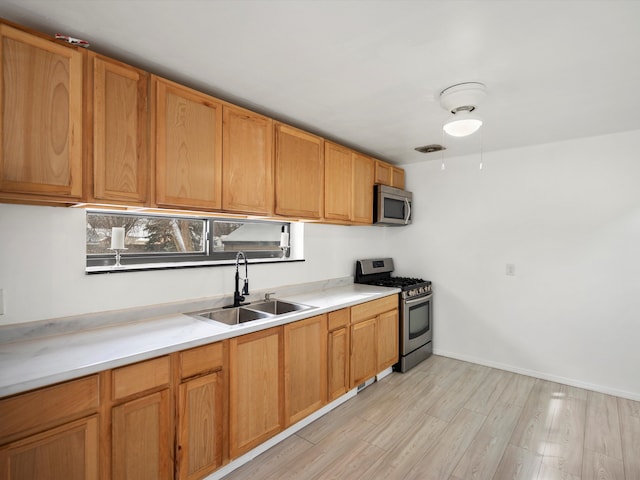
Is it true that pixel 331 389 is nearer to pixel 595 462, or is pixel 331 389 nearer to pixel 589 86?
pixel 595 462

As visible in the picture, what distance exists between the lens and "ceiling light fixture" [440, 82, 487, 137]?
200 cm

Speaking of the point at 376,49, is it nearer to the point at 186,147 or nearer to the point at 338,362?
the point at 186,147

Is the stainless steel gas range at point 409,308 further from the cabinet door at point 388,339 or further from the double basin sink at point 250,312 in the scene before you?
the double basin sink at point 250,312

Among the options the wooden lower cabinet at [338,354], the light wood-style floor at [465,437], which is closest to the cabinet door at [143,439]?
the light wood-style floor at [465,437]

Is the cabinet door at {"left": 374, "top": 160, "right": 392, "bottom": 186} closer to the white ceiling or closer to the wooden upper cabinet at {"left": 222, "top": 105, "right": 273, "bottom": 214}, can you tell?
the white ceiling

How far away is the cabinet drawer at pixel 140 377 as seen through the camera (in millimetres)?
1412

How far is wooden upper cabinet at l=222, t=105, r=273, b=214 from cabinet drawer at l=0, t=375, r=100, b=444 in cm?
118

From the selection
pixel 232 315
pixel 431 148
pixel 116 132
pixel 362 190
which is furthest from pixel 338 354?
pixel 431 148

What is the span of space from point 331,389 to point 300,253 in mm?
1239

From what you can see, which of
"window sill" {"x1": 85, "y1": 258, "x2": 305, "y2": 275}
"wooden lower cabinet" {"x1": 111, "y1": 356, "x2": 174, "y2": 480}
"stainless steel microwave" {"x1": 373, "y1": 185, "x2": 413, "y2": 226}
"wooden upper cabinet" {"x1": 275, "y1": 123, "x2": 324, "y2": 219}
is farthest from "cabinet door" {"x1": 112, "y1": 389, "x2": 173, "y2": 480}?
"stainless steel microwave" {"x1": 373, "y1": 185, "x2": 413, "y2": 226}

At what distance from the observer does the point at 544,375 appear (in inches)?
127

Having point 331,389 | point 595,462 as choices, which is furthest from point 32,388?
point 595,462

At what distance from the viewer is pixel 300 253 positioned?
317 cm

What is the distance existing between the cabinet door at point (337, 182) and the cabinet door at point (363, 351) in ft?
3.31
